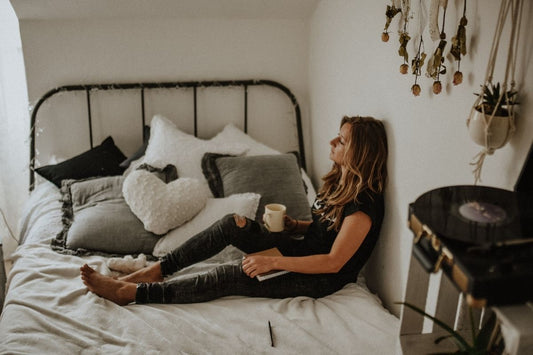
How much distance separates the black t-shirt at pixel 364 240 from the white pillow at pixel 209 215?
0.37 meters

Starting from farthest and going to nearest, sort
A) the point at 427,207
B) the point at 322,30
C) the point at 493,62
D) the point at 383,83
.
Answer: the point at 322,30, the point at 383,83, the point at 493,62, the point at 427,207

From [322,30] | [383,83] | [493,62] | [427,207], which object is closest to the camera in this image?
[427,207]

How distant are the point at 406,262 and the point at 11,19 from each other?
7.91ft

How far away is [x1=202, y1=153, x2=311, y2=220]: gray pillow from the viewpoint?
2.19 metres

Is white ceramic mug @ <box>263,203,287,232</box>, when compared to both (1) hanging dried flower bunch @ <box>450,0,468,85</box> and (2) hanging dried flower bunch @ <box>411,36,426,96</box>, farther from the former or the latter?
(1) hanging dried flower bunch @ <box>450,0,468,85</box>

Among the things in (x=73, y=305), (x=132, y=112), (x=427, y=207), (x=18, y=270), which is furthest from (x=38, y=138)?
(x=427, y=207)

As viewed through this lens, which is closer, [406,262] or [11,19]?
[406,262]

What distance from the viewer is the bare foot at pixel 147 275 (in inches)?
69.6

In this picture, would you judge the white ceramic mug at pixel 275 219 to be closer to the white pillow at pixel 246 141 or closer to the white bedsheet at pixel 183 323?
the white bedsheet at pixel 183 323

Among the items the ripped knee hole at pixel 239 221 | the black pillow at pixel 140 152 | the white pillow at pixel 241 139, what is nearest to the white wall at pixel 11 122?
the black pillow at pixel 140 152

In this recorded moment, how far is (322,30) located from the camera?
2496 mm

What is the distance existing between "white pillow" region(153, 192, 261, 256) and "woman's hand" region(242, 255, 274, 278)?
412 millimetres

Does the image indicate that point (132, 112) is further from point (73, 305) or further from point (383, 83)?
point (383, 83)

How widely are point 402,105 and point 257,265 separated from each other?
746mm
